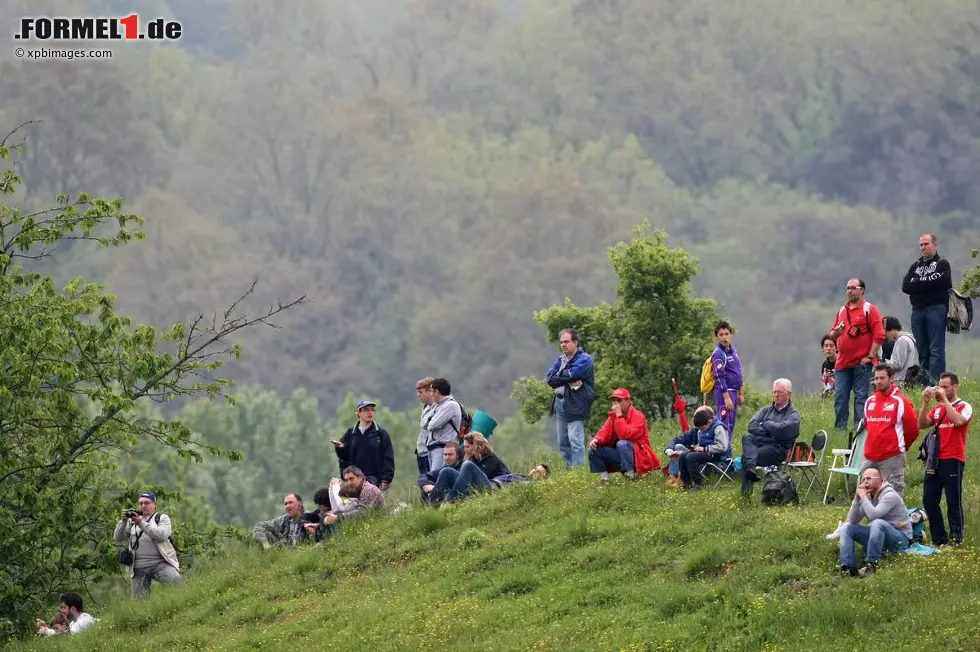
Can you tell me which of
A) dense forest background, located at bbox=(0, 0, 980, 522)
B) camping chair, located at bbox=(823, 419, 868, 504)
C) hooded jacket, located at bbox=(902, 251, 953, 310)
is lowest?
camping chair, located at bbox=(823, 419, 868, 504)

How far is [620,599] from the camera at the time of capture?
16922 mm

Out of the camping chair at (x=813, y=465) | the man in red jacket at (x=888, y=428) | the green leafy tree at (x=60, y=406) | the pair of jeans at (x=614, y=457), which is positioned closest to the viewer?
the man in red jacket at (x=888, y=428)

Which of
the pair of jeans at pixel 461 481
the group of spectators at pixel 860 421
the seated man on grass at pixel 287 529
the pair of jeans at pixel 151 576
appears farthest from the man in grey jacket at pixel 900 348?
the pair of jeans at pixel 151 576

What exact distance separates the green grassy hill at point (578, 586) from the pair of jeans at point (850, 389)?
66 cm

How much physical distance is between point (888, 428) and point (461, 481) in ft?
22.2

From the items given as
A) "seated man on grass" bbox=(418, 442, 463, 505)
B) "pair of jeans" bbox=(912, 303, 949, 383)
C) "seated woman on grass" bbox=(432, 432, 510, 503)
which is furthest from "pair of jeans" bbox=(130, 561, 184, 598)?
"pair of jeans" bbox=(912, 303, 949, 383)

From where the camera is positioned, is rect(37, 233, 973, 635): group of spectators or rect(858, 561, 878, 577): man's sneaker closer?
rect(858, 561, 878, 577): man's sneaker

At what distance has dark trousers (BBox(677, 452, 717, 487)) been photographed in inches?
783

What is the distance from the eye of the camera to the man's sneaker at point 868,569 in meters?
15.8

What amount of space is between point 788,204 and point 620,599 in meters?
135

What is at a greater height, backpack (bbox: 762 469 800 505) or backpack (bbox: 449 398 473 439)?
backpack (bbox: 449 398 473 439)

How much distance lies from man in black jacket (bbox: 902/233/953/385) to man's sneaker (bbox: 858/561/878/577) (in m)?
8.06

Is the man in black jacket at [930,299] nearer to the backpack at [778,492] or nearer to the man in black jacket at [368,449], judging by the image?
the backpack at [778,492]

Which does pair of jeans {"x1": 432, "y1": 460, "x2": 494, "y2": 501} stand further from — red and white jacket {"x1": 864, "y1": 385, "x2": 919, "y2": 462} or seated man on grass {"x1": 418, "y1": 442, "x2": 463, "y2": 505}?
red and white jacket {"x1": 864, "y1": 385, "x2": 919, "y2": 462}
